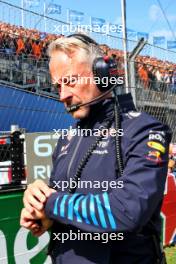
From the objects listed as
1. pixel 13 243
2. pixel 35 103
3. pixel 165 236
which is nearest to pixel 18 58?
pixel 35 103

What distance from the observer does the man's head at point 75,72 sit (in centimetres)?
166

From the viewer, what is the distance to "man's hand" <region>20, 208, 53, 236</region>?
1584 millimetres

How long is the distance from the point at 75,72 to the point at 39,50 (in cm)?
490

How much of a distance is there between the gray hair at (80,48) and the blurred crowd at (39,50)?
4037 mm

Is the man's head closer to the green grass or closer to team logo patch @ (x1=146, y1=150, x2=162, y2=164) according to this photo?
team logo patch @ (x1=146, y1=150, x2=162, y2=164)

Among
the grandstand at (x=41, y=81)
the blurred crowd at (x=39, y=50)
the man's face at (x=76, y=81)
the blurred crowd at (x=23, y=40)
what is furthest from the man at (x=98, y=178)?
the blurred crowd at (x=23, y=40)

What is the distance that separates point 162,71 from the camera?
22.8 ft

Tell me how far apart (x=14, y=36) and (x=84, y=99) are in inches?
196

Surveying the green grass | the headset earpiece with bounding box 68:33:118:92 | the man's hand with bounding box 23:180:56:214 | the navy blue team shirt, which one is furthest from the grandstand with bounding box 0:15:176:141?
the man's hand with bounding box 23:180:56:214

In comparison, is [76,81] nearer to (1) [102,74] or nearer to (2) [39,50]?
(1) [102,74]

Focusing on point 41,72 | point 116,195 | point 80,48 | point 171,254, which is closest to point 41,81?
point 41,72

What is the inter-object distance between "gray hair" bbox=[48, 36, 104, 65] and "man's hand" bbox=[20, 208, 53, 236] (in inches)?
21.2

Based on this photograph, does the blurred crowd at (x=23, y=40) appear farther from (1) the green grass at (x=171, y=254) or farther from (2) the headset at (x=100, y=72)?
(2) the headset at (x=100, y=72)

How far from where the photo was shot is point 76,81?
64.9 inches
